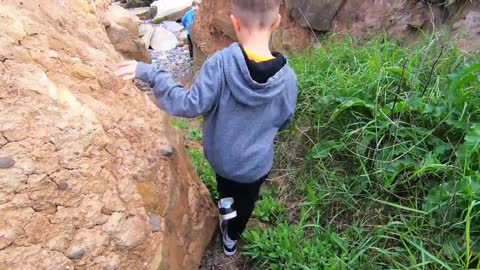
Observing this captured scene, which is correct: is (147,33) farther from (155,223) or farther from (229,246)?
(155,223)

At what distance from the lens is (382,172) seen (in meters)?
2.30

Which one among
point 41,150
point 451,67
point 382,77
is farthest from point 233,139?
point 451,67

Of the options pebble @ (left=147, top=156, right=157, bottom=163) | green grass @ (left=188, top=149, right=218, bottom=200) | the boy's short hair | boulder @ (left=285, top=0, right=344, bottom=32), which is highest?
the boy's short hair

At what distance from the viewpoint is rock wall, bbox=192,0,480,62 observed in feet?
11.4

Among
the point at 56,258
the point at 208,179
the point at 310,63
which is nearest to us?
the point at 56,258

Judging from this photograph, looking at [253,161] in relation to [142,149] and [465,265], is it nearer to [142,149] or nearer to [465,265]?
[142,149]

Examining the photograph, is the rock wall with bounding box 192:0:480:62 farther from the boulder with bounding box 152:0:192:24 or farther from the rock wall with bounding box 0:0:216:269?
the boulder with bounding box 152:0:192:24

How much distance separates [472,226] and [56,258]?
5.45 feet

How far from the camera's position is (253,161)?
199cm

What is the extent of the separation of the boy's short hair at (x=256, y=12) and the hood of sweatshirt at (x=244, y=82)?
111mm

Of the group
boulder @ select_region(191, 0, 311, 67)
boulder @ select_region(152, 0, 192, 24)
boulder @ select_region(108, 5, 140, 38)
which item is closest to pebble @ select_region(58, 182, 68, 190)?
boulder @ select_region(108, 5, 140, 38)

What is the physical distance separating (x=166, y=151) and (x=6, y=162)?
74cm

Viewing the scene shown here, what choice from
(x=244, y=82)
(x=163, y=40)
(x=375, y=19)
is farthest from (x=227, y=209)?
(x=163, y=40)

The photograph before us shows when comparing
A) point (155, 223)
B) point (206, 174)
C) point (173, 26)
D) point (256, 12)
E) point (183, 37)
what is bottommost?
point (173, 26)
